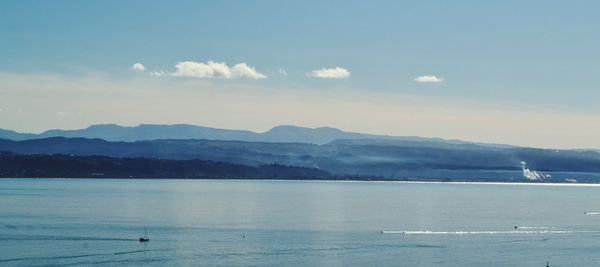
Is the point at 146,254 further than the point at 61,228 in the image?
No

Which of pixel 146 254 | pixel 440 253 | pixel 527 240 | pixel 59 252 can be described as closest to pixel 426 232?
pixel 527 240

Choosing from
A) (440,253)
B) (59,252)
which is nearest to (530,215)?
(440,253)

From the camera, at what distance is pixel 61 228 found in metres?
115

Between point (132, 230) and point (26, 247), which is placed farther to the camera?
point (132, 230)

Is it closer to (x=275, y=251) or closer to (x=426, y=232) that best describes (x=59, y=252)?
(x=275, y=251)

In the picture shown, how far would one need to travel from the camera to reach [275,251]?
3649 inches

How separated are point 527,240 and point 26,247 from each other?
63298 millimetres

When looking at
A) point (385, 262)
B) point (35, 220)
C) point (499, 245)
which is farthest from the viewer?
point (35, 220)

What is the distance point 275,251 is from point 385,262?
13471mm

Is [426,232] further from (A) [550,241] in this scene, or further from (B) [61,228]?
(B) [61,228]

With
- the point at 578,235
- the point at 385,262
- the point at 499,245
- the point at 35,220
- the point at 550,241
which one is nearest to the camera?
the point at 385,262

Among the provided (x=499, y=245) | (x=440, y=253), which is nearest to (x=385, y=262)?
(x=440, y=253)

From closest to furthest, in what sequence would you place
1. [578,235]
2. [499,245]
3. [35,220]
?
1. [499,245]
2. [578,235]
3. [35,220]

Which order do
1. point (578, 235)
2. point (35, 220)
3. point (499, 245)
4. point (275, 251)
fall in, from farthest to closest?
point (35, 220), point (578, 235), point (499, 245), point (275, 251)
